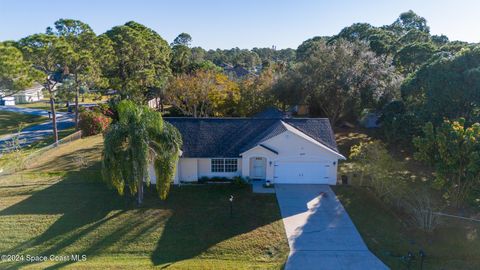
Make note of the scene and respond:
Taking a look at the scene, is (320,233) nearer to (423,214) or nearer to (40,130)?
(423,214)

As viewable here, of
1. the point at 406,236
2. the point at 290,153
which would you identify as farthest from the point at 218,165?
the point at 406,236

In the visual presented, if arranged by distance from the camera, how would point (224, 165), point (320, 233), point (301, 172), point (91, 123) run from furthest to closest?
point (91, 123) < point (224, 165) < point (301, 172) < point (320, 233)

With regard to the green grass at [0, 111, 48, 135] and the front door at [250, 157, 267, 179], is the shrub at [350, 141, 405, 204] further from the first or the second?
the green grass at [0, 111, 48, 135]

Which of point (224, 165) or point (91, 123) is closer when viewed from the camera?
point (224, 165)

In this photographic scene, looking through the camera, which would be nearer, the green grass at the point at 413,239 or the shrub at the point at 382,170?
the green grass at the point at 413,239

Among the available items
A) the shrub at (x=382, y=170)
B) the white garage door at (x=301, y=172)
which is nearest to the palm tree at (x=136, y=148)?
the white garage door at (x=301, y=172)

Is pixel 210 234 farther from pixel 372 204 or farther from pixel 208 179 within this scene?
pixel 372 204

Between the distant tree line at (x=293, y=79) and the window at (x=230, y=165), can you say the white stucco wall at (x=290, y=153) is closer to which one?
the window at (x=230, y=165)
